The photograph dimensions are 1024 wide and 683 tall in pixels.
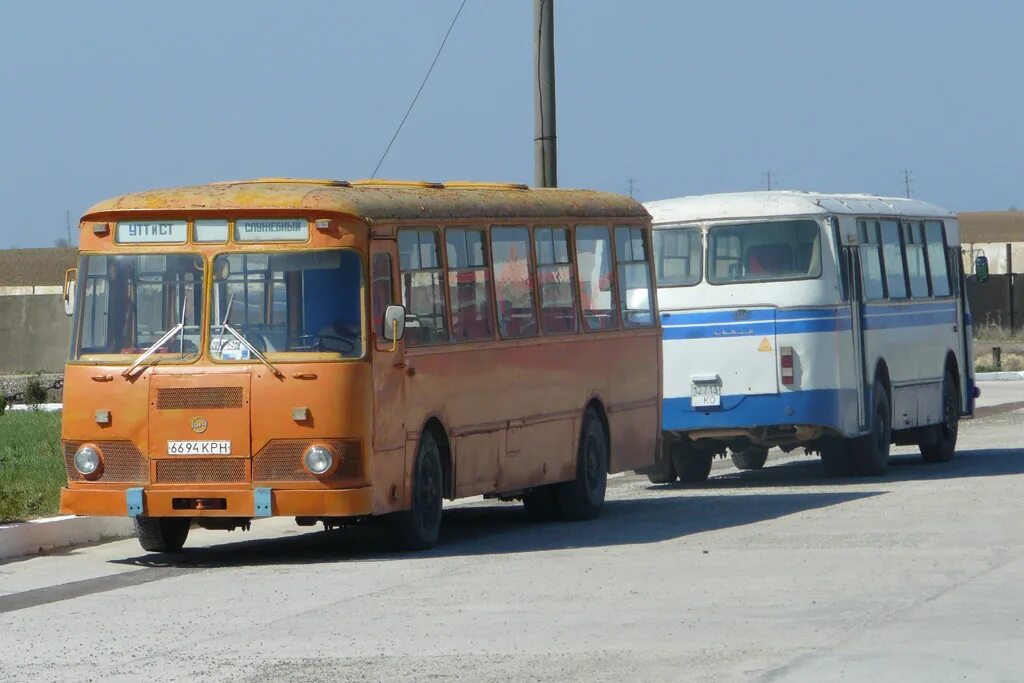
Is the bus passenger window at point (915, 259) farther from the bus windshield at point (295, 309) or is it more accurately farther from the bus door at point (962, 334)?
the bus windshield at point (295, 309)

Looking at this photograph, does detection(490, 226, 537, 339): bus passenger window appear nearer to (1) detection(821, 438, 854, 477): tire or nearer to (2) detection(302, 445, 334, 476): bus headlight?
(2) detection(302, 445, 334, 476): bus headlight

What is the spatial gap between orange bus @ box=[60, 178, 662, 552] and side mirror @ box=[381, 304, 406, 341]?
11 millimetres

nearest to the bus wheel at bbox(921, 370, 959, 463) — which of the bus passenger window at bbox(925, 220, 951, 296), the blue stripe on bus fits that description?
the bus passenger window at bbox(925, 220, 951, 296)

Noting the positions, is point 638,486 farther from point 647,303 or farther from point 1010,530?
point 1010,530

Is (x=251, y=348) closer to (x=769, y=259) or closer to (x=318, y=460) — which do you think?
(x=318, y=460)

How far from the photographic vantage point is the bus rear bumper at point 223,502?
13.9 m

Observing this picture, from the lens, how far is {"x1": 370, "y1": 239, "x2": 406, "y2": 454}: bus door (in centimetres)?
1422

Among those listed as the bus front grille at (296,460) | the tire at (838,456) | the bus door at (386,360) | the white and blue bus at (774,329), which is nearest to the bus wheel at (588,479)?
the white and blue bus at (774,329)

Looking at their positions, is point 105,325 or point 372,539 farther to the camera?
point 372,539

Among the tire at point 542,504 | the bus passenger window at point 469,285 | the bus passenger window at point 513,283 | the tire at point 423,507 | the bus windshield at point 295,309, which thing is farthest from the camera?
the tire at point 542,504

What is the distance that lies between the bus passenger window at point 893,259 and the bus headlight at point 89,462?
10376 mm

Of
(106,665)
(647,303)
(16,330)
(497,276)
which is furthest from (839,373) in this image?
(16,330)

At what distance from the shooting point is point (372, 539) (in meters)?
16.1

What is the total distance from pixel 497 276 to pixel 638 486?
228 inches
